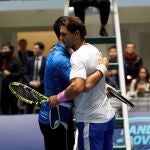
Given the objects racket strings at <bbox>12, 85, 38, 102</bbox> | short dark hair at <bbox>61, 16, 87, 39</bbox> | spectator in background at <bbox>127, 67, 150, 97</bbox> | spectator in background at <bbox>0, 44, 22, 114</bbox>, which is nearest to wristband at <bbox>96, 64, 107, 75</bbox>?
short dark hair at <bbox>61, 16, 87, 39</bbox>

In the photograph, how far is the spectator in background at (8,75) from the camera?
9414mm

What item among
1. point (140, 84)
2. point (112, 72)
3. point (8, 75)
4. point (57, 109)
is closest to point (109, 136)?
point (57, 109)

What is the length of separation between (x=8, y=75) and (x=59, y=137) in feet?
16.4

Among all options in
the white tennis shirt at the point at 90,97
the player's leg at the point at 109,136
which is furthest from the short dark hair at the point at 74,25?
the player's leg at the point at 109,136

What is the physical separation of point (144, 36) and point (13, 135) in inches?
312

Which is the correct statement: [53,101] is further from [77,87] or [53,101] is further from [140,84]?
[140,84]

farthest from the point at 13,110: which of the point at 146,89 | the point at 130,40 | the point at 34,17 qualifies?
the point at 130,40

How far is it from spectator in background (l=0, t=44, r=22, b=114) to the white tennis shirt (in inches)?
208

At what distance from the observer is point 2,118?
665 cm

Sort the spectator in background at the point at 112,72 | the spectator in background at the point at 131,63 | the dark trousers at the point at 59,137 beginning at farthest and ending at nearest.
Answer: the spectator in background at the point at 131,63 < the spectator in background at the point at 112,72 < the dark trousers at the point at 59,137

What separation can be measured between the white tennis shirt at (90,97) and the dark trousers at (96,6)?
67.6 inches

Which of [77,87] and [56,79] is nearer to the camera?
[77,87]

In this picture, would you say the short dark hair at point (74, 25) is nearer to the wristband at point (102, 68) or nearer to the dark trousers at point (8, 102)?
the wristband at point (102, 68)

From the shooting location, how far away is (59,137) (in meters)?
4.51
